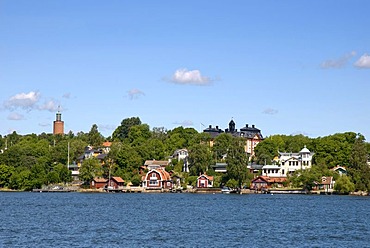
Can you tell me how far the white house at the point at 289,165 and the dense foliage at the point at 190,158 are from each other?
6.29 feet

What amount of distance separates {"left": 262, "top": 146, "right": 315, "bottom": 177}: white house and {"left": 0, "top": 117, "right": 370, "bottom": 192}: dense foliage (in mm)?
1916

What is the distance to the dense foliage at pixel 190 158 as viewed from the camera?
339 ft

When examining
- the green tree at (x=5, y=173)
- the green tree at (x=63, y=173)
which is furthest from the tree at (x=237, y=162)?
the green tree at (x=5, y=173)

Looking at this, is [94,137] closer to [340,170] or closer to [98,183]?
[98,183]

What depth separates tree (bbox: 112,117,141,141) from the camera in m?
169

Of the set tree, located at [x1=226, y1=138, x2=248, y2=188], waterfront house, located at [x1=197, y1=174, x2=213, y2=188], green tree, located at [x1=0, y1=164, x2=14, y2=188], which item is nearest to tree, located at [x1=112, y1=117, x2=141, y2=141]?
green tree, located at [x1=0, y1=164, x2=14, y2=188]

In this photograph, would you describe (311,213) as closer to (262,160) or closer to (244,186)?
(244,186)

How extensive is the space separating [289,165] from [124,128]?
6111 centimetres

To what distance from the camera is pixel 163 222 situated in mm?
52031

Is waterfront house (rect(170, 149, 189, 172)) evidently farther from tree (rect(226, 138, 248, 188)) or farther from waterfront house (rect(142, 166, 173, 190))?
tree (rect(226, 138, 248, 188))

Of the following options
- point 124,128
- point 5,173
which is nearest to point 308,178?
point 5,173

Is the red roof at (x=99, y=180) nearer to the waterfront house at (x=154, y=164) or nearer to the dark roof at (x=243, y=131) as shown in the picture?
the waterfront house at (x=154, y=164)

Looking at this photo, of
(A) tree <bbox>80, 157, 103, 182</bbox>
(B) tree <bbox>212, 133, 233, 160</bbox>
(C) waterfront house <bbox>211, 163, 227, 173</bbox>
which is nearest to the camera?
(A) tree <bbox>80, 157, 103, 182</bbox>

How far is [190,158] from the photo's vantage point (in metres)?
114
